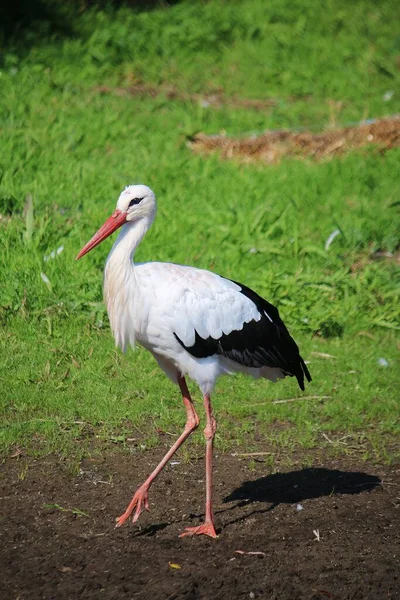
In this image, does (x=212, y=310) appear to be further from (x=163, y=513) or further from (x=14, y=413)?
(x=14, y=413)

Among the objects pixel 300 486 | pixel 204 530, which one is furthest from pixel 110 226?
pixel 300 486

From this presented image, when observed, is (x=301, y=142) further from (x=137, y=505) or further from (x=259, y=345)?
(x=137, y=505)

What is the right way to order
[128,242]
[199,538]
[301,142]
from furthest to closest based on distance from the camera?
1. [301,142]
2. [128,242]
3. [199,538]

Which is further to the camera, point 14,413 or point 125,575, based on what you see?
point 14,413

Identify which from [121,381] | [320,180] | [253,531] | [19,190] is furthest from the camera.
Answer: [320,180]

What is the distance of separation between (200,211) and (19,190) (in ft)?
5.03

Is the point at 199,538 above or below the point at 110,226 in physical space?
below

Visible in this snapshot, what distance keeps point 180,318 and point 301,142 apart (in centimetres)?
546

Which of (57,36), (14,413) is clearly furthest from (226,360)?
(57,36)

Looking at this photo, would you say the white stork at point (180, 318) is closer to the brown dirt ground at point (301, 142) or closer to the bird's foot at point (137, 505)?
the bird's foot at point (137, 505)

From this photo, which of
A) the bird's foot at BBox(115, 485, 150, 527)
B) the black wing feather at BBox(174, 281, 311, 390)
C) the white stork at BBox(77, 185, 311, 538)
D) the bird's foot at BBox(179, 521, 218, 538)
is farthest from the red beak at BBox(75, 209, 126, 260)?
the bird's foot at BBox(179, 521, 218, 538)

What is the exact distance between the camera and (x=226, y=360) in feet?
15.8

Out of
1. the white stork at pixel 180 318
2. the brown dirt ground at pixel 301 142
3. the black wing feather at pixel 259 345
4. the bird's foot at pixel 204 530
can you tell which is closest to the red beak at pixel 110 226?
the white stork at pixel 180 318

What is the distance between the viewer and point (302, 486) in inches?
197
